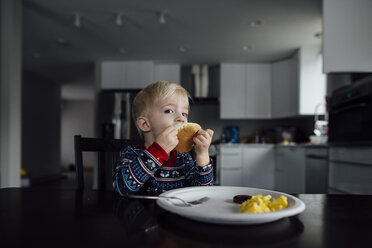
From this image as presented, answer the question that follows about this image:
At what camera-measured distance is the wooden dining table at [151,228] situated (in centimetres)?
35

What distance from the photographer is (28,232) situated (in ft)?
1.26

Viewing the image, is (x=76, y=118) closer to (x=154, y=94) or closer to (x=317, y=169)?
(x=317, y=169)

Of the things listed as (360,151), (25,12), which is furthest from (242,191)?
(25,12)

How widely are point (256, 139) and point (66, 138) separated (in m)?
7.22

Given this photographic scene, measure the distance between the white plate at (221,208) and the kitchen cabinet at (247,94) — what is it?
4411 mm

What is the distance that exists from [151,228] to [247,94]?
4.76 m

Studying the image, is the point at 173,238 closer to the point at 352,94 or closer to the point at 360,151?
the point at 360,151

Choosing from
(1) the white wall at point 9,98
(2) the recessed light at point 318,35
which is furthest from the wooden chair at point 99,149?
(2) the recessed light at point 318,35

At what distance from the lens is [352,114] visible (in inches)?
94.7

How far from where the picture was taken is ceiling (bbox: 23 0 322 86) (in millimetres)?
2932

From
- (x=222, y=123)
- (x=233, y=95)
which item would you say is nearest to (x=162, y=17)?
(x=233, y=95)

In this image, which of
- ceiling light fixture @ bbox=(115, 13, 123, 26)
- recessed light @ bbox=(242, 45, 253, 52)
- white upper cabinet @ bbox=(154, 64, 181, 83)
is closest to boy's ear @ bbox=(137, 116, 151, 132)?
ceiling light fixture @ bbox=(115, 13, 123, 26)

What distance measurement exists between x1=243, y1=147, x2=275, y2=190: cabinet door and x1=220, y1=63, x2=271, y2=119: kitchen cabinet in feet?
2.32

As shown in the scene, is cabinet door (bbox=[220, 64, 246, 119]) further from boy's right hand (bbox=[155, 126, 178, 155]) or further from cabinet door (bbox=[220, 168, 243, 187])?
boy's right hand (bbox=[155, 126, 178, 155])
